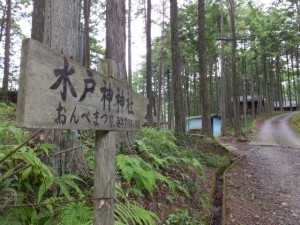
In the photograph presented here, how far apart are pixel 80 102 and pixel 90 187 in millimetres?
1936

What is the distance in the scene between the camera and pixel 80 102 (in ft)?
6.15

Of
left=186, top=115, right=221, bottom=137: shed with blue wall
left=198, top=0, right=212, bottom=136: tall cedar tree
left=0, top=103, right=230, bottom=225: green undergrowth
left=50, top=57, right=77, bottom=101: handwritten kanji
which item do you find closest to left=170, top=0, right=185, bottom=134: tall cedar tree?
left=198, top=0, right=212, bottom=136: tall cedar tree

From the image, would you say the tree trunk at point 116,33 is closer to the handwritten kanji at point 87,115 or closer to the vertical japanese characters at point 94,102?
the vertical japanese characters at point 94,102

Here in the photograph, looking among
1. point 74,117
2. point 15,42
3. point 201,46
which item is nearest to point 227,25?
point 201,46

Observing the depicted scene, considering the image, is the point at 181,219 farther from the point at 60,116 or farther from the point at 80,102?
the point at 60,116

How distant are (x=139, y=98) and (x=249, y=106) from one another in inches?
2046

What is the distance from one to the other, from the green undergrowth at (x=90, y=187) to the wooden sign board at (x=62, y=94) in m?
0.65

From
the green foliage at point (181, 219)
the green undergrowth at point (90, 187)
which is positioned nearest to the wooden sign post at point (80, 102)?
the green undergrowth at point (90, 187)

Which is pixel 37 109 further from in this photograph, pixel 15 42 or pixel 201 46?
pixel 15 42

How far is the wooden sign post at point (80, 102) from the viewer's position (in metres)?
1.49

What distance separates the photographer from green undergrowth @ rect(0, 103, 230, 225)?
8.45 feet

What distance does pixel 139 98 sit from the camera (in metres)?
2.94

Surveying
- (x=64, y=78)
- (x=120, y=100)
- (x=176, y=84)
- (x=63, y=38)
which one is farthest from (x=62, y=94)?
(x=176, y=84)

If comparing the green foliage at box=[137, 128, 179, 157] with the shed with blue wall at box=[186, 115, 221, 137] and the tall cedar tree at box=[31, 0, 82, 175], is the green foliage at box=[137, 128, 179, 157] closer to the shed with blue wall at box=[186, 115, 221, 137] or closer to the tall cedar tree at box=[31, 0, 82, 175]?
the tall cedar tree at box=[31, 0, 82, 175]
